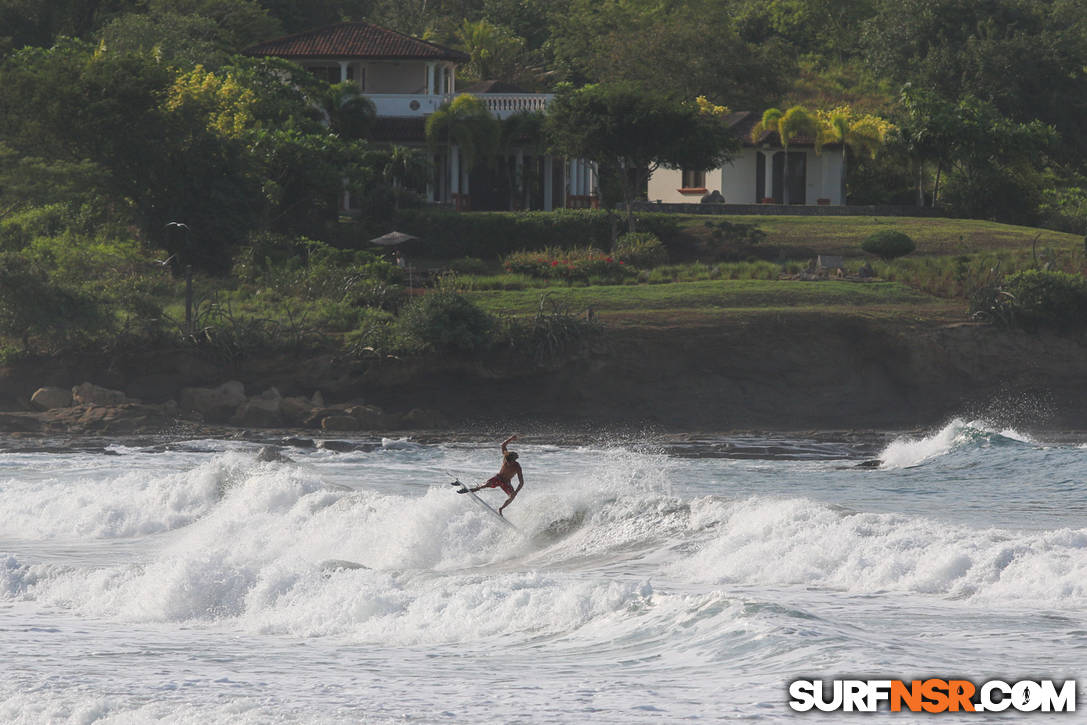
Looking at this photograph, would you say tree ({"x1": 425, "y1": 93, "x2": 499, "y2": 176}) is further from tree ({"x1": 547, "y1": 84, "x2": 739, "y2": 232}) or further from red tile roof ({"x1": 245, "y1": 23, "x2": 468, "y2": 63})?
tree ({"x1": 547, "y1": 84, "x2": 739, "y2": 232})

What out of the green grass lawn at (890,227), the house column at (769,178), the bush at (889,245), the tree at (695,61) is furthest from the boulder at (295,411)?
the tree at (695,61)

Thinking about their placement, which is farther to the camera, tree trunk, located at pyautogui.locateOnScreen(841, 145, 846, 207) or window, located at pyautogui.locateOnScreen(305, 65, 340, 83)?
window, located at pyautogui.locateOnScreen(305, 65, 340, 83)

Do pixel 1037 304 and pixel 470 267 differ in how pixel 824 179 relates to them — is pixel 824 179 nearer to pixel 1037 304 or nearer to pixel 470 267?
pixel 470 267

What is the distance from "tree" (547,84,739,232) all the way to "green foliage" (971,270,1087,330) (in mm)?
12241

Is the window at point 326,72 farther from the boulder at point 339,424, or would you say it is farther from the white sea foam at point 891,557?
the white sea foam at point 891,557

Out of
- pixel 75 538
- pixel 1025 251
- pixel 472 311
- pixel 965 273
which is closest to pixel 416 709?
pixel 75 538

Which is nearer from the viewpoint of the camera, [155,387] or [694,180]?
[155,387]

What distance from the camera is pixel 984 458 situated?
89.6 feet

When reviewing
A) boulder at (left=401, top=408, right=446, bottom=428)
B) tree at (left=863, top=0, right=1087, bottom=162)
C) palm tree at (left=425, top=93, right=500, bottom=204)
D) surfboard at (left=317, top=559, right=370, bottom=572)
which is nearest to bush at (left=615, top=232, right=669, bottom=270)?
palm tree at (left=425, top=93, right=500, bottom=204)

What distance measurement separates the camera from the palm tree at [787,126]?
5459 cm

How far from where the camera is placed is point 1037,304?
36.8m

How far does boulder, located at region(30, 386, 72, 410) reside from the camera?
115ft

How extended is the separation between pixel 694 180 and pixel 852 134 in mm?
6355

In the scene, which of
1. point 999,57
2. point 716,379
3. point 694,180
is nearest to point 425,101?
point 694,180
